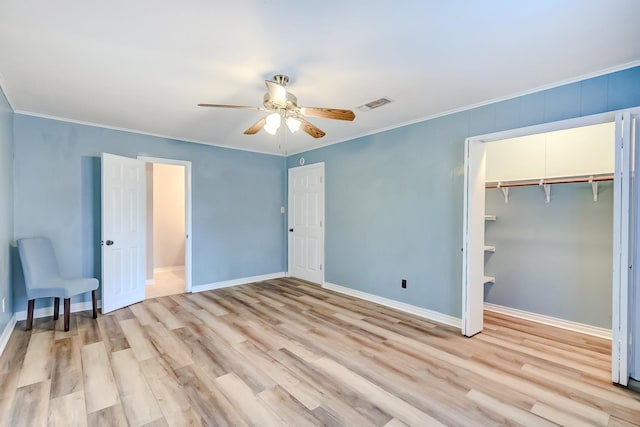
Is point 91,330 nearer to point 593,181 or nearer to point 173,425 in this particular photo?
point 173,425

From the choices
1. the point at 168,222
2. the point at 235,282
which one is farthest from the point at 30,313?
the point at 168,222

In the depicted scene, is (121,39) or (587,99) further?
(587,99)

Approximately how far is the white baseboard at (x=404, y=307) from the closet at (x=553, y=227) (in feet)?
2.82

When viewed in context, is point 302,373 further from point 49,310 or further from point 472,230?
point 49,310

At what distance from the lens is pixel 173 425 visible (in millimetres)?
1845

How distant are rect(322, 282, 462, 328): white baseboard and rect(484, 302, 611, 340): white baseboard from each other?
98 cm

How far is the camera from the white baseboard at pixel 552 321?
3229 millimetres

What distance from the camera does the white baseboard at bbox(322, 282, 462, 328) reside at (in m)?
3.49

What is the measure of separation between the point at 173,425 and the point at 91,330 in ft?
7.06

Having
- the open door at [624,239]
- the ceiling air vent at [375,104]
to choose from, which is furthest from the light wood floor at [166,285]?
the open door at [624,239]

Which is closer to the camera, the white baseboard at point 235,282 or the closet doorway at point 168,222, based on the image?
the white baseboard at point 235,282

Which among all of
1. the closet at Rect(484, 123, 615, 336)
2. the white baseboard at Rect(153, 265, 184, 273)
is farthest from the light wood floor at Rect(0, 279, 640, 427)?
the white baseboard at Rect(153, 265, 184, 273)

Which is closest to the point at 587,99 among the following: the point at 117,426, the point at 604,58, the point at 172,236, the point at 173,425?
the point at 604,58

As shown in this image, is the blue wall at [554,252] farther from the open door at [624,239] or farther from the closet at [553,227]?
the open door at [624,239]
